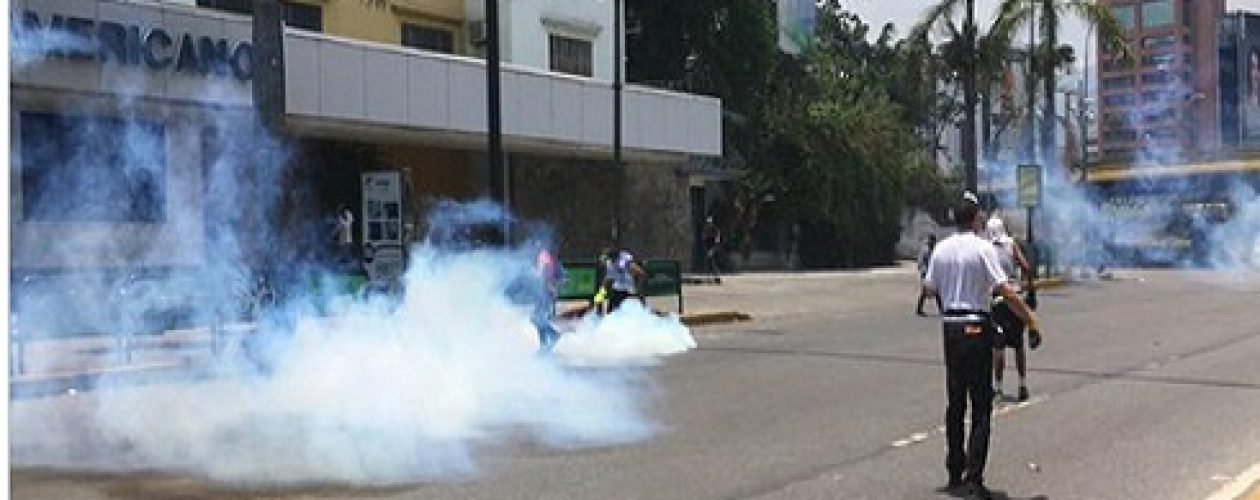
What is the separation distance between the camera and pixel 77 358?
47.0ft

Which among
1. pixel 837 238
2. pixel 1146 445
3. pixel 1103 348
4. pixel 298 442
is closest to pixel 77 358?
pixel 298 442

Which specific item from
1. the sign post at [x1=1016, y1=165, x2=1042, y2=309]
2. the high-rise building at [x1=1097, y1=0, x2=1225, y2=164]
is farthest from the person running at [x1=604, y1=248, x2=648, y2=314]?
the sign post at [x1=1016, y1=165, x2=1042, y2=309]

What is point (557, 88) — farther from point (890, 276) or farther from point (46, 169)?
point (46, 169)

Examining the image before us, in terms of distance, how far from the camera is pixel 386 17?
29.1 m

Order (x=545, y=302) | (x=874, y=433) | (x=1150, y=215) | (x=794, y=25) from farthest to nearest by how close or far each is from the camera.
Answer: (x=794, y=25) → (x=1150, y=215) → (x=545, y=302) → (x=874, y=433)

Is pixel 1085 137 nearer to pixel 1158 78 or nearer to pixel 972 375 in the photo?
pixel 1158 78

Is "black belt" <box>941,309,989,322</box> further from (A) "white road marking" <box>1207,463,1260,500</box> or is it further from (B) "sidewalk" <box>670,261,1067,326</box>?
(B) "sidewalk" <box>670,261,1067,326</box>

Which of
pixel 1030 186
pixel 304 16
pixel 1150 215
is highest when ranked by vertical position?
pixel 304 16

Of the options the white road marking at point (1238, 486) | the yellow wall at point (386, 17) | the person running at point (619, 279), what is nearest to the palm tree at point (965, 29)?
the yellow wall at point (386, 17)

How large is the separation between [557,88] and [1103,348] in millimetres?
14515

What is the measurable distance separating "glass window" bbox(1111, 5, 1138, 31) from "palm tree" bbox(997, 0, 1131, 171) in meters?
0.26

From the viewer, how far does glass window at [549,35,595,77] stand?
33.3 m

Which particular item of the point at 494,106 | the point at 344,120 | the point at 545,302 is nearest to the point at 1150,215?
the point at 344,120

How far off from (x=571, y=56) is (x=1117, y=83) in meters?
15.2
